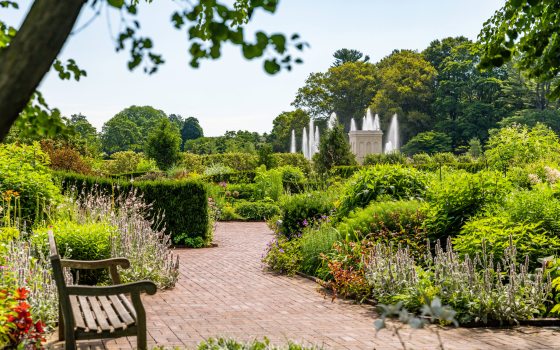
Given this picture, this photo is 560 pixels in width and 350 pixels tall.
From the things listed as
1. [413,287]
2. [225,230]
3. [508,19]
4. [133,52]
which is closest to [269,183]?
[225,230]

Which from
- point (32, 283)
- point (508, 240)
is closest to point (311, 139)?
point (508, 240)

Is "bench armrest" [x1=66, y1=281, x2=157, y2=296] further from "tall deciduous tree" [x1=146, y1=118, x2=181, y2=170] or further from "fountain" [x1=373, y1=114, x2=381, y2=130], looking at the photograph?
"fountain" [x1=373, y1=114, x2=381, y2=130]

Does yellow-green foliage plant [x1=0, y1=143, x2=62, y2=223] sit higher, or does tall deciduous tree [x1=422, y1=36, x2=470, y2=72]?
tall deciduous tree [x1=422, y1=36, x2=470, y2=72]

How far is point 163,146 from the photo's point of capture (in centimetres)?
3181

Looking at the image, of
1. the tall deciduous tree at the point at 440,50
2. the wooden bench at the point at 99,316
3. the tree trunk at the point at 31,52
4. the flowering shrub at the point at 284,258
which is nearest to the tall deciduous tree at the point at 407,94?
the tall deciduous tree at the point at 440,50

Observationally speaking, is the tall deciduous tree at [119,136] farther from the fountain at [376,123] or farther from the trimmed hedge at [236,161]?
the trimmed hedge at [236,161]

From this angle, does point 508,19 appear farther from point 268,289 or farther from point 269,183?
point 269,183

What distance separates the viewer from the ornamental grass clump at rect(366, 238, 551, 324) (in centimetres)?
595

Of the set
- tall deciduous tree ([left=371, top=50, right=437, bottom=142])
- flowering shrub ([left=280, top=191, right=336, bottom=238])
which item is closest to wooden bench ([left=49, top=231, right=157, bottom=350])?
flowering shrub ([left=280, top=191, right=336, bottom=238])

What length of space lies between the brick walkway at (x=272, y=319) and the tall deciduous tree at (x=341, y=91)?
46.4 meters

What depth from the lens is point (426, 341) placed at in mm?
5297

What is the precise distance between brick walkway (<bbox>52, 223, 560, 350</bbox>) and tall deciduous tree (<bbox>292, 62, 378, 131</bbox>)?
152 feet

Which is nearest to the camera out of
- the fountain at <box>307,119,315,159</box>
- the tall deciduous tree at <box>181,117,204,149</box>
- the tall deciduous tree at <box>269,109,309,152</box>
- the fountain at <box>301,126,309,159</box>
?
the fountain at <box>307,119,315,159</box>

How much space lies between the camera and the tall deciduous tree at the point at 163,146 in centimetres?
3147
